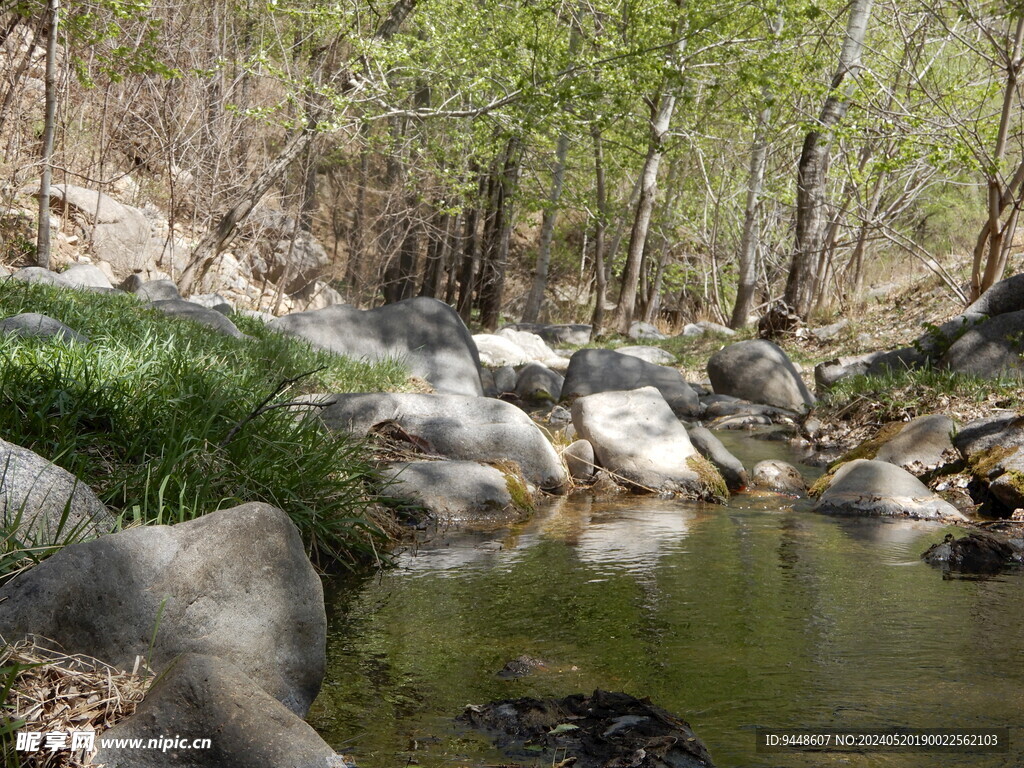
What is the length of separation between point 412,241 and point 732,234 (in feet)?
33.4

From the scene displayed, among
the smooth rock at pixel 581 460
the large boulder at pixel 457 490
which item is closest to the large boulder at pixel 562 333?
the smooth rock at pixel 581 460

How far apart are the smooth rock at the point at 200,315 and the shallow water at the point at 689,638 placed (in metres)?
4.06

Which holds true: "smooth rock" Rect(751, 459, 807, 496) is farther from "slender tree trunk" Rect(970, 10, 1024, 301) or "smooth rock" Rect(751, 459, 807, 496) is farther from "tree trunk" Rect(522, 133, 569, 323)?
"tree trunk" Rect(522, 133, 569, 323)

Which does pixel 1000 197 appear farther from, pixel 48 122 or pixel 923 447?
pixel 48 122

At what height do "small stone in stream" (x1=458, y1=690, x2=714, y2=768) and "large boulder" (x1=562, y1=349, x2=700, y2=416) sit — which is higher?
"large boulder" (x1=562, y1=349, x2=700, y2=416)

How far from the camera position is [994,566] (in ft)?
17.6

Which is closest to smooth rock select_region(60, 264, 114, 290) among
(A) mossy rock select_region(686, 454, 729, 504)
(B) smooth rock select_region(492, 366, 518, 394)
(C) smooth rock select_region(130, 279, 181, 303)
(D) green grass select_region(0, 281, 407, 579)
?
(C) smooth rock select_region(130, 279, 181, 303)

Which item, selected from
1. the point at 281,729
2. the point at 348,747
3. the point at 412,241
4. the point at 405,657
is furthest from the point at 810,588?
the point at 412,241

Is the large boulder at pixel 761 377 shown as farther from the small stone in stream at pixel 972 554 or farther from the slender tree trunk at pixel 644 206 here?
the small stone in stream at pixel 972 554

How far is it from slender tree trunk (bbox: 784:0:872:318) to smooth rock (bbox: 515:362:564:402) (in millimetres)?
5411

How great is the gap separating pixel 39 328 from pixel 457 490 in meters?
2.87

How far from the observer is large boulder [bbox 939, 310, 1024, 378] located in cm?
1006

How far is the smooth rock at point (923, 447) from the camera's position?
27.2 ft

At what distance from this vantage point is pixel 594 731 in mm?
2945
